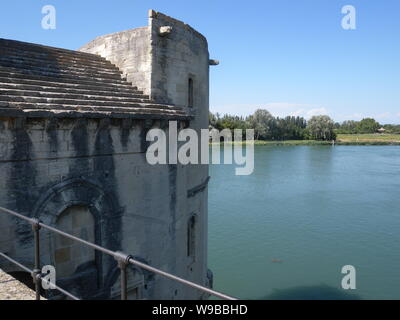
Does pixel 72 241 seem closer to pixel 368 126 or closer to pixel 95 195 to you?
pixel 95 195

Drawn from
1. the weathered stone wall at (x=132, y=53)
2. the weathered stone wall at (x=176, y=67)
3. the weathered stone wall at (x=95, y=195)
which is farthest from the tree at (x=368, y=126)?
the weathered stone wall at (x=95, y=195)

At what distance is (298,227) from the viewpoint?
21766 mm

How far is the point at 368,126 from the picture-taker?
154m

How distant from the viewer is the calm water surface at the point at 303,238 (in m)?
15.7

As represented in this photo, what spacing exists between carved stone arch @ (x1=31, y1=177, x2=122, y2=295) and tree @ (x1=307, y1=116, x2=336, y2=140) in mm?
92938

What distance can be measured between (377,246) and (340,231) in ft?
8.00

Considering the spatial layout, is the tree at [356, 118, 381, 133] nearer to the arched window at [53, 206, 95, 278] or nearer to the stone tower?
the stone tower

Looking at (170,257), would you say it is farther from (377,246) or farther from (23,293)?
(377,246)

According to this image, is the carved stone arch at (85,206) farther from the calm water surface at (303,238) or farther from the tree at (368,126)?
the tree at (368,126)

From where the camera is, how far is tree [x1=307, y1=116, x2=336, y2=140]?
92.6 m

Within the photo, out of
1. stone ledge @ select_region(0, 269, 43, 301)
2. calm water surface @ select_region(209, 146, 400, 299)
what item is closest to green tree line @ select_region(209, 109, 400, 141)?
calm water surface @ select_region(209, 146, 400, 299)

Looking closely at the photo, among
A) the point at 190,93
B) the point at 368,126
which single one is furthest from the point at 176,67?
the point at 368,126
